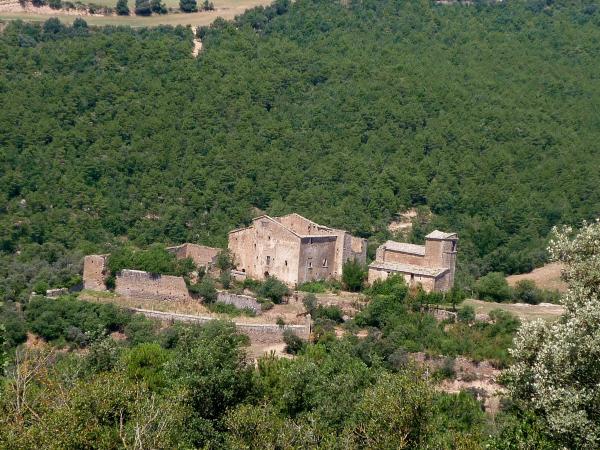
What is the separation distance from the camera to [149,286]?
42.8 metres

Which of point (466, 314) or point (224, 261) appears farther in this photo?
point (224, 261)

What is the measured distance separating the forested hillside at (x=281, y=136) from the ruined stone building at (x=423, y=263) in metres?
3.54

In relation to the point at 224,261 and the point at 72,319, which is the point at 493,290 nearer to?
the point at 224,261

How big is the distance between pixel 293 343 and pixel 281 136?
19.3 meters

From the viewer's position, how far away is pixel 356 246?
4412 cm

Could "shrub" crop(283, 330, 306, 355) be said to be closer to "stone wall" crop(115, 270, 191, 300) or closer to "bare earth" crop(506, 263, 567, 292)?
"stone wall" crop(115, 270, 191, 300)

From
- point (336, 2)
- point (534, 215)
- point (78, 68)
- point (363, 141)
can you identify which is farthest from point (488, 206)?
point (336, 2)

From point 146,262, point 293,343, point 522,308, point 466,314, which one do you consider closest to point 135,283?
point 146,262

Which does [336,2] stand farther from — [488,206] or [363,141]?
[488,206]

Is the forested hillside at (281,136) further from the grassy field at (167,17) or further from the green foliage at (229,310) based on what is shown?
the green foliage at (229,310)

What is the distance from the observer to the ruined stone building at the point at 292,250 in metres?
42.4

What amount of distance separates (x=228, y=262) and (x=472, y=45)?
2985 cm

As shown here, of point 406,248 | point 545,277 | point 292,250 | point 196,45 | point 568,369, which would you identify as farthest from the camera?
point 196,45

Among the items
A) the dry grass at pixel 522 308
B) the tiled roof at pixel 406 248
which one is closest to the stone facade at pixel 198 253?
the tiled roof at pixel 406 248
